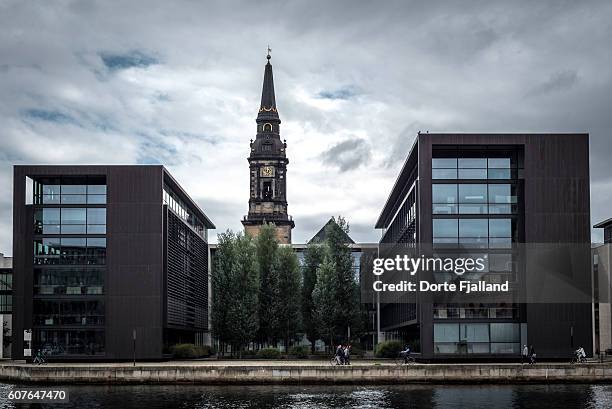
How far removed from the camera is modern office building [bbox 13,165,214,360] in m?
79.6

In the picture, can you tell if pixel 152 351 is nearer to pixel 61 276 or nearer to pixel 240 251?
pixel 61 276

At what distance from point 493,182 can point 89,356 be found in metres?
37.3

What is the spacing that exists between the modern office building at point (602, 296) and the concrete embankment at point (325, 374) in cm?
3637

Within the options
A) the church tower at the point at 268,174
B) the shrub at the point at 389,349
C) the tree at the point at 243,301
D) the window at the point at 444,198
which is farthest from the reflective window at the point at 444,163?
the church tower at the point at 268,174

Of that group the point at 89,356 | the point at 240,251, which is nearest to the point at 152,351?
the point at 89,356

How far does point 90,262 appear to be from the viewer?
8050cm

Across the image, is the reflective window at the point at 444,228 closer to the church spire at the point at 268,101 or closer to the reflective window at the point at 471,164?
the reflective window at the point at 471,164

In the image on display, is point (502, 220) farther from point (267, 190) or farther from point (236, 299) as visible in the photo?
point (267, 190)

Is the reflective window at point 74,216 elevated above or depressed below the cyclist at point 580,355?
above

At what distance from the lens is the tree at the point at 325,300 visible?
303 feet

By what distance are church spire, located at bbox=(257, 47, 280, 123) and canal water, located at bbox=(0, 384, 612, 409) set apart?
100m

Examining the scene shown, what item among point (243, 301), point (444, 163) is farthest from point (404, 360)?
Result: point (243, 301)

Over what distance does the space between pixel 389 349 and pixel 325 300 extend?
8.52 meters

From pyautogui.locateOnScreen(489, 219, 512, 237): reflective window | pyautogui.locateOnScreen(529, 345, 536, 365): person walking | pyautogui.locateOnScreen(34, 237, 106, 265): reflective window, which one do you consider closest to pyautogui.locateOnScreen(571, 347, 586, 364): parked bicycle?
pyautogui.locateOnScreen(529, 345, 536, 365): person walking
